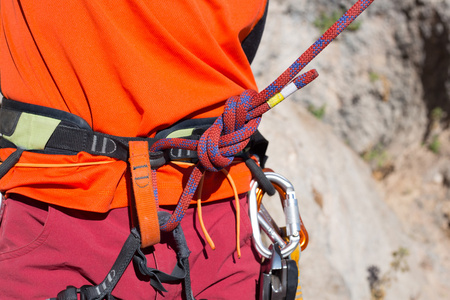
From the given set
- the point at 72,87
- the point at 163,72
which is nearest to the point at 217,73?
the point at 163,72

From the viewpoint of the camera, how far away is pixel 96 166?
3.50ft

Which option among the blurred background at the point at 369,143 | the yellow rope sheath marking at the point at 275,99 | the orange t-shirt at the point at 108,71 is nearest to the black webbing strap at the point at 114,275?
the orange t-shirt at the point at 108,71

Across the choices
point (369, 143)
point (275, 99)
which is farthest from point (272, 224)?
point (369, 143)

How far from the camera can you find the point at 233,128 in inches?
41.3

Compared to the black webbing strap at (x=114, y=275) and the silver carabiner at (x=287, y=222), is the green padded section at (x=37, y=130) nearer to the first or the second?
the black webbing strap at (x=114, y=275)

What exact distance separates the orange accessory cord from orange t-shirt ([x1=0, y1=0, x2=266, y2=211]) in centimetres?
7

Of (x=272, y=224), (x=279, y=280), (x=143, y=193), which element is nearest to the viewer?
(x=143, y=193)

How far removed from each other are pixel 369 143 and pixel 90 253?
314cm

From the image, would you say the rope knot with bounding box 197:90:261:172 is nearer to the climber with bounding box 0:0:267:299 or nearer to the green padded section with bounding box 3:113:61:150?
the climber with bounding box 0:0:267:299

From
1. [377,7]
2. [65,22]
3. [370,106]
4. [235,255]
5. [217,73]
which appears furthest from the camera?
[370,106]

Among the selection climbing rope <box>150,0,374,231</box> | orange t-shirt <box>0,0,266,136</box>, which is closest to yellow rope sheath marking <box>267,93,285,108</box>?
climbing rope <box>150,0,374,231</box>

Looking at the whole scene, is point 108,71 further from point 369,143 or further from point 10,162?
point 369,143

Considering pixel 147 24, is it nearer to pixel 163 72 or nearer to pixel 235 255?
pixel 163 72

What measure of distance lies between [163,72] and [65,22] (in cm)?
27
